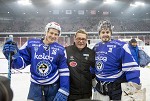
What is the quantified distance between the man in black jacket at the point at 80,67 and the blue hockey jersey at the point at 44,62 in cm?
21

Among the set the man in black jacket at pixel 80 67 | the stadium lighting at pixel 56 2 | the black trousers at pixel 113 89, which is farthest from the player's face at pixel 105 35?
the stadium lighting at pixel 56 2

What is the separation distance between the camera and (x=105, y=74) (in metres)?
2.30

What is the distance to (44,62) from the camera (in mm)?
2127

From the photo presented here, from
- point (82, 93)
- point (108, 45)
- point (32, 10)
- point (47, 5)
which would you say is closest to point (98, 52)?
point (108, 45)

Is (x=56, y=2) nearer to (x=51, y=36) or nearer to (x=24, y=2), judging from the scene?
(x=24, y=2)

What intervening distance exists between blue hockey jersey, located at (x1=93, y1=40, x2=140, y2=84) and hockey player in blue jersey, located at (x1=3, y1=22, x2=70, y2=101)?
0.35m

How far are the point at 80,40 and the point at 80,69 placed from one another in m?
0.29

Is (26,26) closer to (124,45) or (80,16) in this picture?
(80,16)

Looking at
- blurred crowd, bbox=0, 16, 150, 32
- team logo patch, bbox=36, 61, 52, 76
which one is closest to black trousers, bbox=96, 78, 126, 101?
team logo patch, bbox=36, 61, 52, 76

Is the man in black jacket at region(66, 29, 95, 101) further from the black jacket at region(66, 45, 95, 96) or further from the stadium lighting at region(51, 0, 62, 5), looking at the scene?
the stadium lighting at region(51, 0, 62, 5)

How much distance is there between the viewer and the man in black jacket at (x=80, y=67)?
2.39 m

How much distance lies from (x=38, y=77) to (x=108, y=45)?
0.72m

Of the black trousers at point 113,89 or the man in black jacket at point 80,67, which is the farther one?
the man in black jacket at point 80,67

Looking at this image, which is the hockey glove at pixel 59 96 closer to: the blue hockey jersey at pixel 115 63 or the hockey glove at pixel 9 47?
the blue hockey jersey at pixel 115 63
